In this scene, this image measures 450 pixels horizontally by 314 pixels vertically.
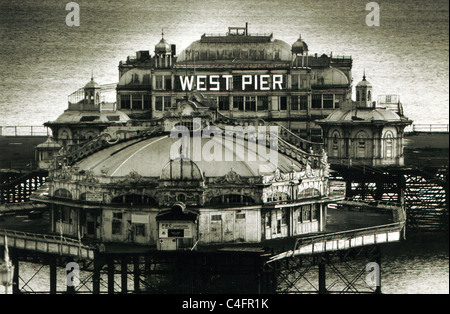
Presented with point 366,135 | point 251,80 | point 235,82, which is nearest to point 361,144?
point 366,135

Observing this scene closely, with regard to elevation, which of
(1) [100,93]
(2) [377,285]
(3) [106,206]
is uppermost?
(1) [100,93]

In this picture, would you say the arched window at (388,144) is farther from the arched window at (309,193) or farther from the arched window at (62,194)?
the arched window at (62,194)

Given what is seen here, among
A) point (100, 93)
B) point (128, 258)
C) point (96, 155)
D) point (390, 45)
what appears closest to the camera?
point (128, 258)

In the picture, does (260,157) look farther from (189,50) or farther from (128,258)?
(189,50)

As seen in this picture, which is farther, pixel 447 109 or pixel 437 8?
pixel 447 109

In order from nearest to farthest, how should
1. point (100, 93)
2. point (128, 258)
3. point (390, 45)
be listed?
point (128, 258), point (390, 45), point (100, 93)

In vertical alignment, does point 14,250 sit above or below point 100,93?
below

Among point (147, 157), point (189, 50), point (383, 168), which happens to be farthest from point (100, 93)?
point (147, 157)
